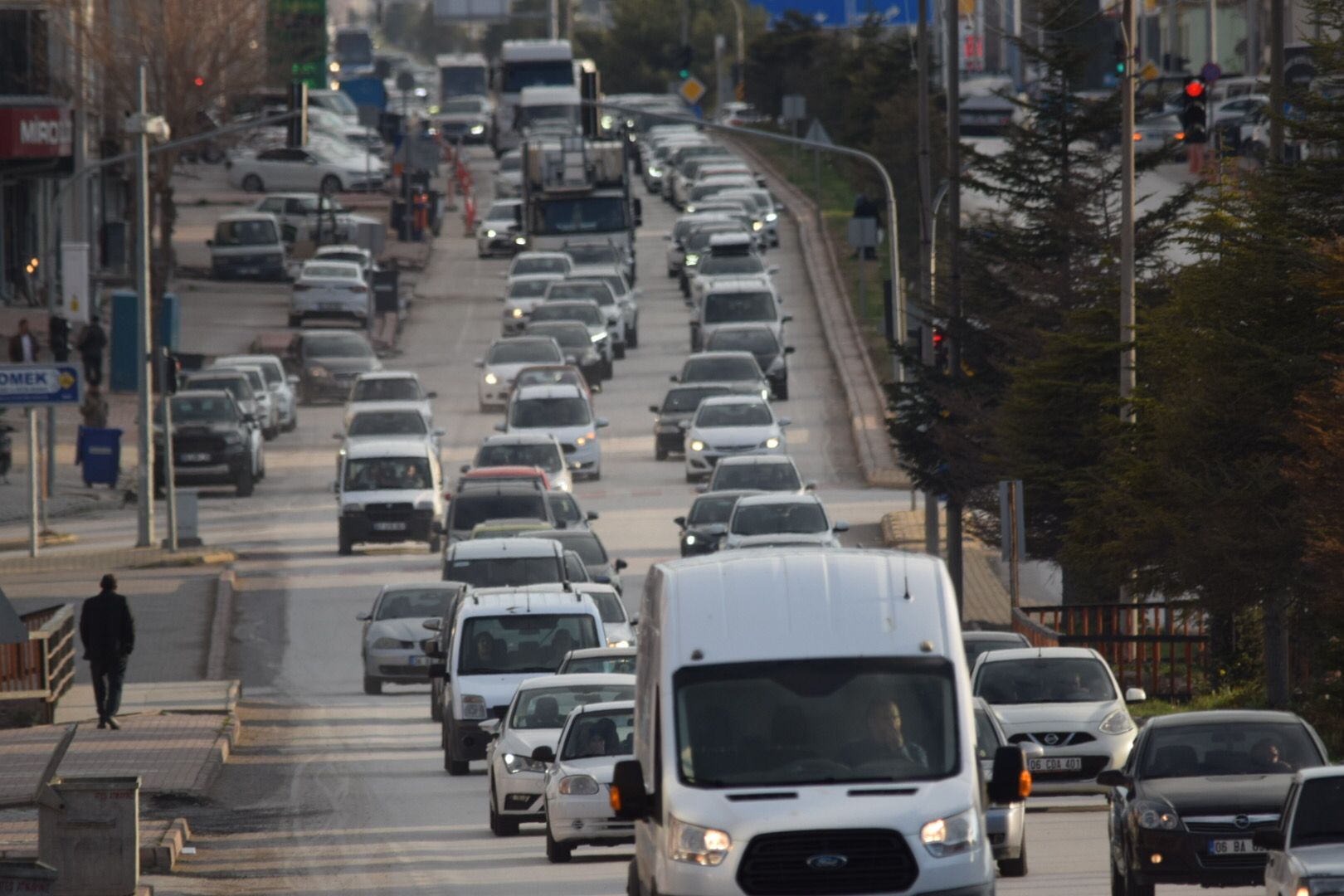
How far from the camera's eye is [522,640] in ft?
79.1

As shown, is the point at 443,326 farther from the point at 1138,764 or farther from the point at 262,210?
the point at 1138,764

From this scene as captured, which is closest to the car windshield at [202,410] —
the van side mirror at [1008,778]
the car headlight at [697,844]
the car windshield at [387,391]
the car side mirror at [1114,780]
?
the car windshield at [387,391]

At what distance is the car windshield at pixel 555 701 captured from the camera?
2008 centimetres

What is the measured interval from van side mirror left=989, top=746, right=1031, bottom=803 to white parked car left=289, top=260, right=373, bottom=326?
51.8 m

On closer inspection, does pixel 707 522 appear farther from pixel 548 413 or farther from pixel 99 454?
pixel 99 454

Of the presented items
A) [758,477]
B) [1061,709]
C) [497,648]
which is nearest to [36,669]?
[497,648]

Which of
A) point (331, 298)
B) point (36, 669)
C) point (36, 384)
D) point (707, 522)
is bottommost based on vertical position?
point (36, 669)

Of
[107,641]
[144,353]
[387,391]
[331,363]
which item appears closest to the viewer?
[107,641]

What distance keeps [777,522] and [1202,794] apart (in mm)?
21251

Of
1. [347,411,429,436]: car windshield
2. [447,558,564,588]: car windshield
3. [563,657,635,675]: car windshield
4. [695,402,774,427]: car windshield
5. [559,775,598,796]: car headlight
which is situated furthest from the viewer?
[695,402,774,427]: car windshield

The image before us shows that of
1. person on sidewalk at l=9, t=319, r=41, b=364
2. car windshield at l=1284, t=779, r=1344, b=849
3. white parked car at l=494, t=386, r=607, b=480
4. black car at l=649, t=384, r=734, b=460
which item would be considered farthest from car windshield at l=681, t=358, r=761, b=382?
car windshield at l=1284, t=779, r=1344, b=849

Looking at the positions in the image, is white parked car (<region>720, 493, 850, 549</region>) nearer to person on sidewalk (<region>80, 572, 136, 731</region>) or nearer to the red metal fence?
the red metal fence

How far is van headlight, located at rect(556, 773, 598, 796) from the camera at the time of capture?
1769 cm

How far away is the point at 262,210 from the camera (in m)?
81.3
